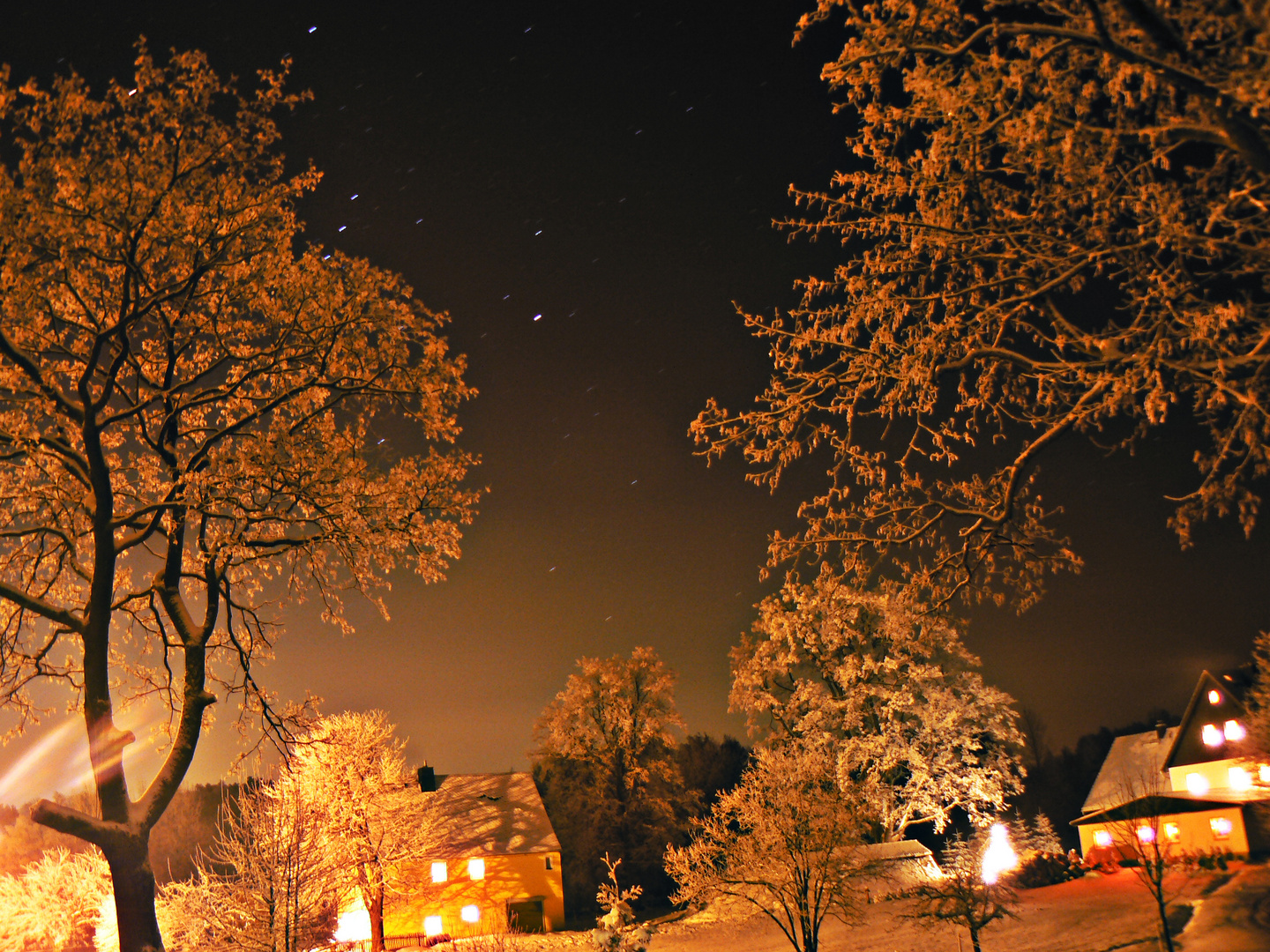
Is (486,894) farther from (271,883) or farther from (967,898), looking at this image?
(271,883)

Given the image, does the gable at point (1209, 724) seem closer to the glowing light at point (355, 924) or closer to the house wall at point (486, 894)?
the house wall at point (486, 894)

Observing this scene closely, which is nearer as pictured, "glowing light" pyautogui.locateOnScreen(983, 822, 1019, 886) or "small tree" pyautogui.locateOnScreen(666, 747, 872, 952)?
"small tree" pyautogui.locateOnScreen(666, 747, 872, 952)

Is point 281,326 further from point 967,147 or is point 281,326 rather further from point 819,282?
point 967,147

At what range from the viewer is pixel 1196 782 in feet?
128

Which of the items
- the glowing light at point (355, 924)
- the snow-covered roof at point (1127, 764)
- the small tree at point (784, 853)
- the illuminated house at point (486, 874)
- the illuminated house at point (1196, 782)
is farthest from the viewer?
the snow-covered roof at point (1127, 764)

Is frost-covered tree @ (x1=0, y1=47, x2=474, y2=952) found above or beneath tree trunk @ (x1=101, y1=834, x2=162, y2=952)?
above

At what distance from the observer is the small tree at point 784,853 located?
18.3 meters

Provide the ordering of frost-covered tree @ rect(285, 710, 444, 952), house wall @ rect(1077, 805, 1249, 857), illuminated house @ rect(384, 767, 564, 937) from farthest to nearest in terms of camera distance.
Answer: illuminated house @ rect(384, 767, 564, 937), house wall @ rect(1077, 805, 1249, 857), frost-covered tree @ rect(285, 710, 444, 952)

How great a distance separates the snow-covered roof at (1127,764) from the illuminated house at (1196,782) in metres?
0.06

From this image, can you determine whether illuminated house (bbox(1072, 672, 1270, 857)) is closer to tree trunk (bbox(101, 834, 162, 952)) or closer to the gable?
the gable

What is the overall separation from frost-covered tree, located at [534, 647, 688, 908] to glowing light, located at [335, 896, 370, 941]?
36.5 feet

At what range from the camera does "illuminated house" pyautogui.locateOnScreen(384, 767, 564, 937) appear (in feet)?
119

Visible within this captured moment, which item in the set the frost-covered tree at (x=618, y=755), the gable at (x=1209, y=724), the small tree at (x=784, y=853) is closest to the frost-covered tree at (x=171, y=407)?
the small tree at (x=784, y=853)

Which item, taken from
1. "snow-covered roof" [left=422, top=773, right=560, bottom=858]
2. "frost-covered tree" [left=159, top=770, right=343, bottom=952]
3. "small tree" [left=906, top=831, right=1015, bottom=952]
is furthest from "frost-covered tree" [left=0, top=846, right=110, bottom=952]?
"small tree" [left=906, top=831, right=1015, bottom=952]
